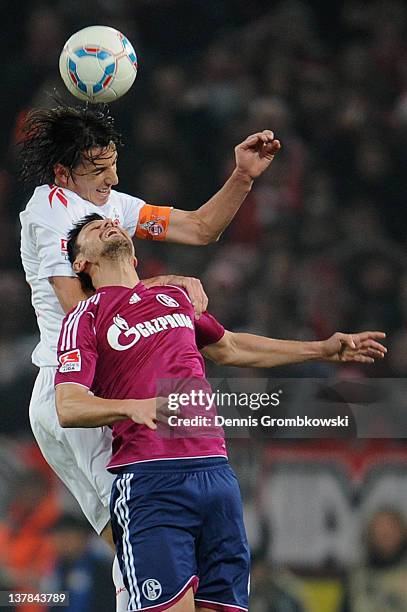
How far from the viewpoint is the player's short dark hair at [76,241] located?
2.77m

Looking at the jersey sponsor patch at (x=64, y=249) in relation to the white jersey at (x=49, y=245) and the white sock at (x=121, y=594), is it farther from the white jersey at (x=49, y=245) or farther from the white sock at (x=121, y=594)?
the white sock at (x=121, y=594)

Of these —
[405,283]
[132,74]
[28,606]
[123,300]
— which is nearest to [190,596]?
[123,300]

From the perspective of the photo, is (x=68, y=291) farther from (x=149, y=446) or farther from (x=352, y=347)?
(x=352, y=347)

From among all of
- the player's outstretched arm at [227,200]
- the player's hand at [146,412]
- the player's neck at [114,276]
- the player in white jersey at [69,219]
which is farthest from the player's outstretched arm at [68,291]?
the player's hand at [146,412]

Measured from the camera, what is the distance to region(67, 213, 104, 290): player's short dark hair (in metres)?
2.77

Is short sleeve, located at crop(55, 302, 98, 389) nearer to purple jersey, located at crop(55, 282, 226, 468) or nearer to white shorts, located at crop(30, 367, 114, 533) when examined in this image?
purple jersey, located at crop(55, 282, 226, 468)

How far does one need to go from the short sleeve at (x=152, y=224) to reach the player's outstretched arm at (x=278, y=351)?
0.44 metres

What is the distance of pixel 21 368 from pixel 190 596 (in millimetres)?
2229

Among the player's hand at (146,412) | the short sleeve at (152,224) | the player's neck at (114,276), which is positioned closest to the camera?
the player's hand at (146,412)

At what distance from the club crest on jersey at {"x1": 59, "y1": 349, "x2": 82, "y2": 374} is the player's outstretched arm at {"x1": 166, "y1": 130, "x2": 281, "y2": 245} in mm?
786

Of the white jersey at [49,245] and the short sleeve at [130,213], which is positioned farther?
the short sleeve at [130,213]

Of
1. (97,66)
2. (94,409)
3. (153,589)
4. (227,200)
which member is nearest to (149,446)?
(94,409)

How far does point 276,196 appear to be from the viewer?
198 inches
